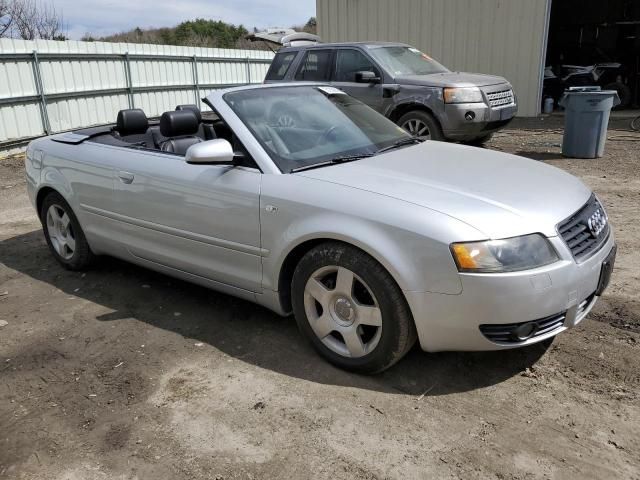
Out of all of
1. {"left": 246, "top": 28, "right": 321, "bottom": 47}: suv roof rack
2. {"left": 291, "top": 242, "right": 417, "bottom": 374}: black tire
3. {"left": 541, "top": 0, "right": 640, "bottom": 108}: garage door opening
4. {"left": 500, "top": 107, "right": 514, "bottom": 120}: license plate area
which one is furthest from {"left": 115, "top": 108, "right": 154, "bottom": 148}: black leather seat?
{"left": 541, "top": 0, "right": 640, "bottom": 108}: garage door opening

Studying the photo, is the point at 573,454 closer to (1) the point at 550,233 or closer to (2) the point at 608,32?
(1) the point at 550,233

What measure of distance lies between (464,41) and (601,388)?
13.4m

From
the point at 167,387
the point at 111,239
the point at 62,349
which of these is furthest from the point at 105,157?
the point at 167,387

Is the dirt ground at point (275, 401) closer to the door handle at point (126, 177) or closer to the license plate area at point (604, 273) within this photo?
the license plate area at point (604, 273)

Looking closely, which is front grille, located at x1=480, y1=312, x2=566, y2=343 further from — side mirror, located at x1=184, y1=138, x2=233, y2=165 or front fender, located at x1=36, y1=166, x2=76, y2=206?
front fender, located at x1=36, y1=166, x2=76, y2=206

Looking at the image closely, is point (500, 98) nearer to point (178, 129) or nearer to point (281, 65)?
point (281, 65)

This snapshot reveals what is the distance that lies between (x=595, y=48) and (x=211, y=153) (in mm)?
17804

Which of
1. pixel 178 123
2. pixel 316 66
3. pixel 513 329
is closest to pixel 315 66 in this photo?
pixel 316 66

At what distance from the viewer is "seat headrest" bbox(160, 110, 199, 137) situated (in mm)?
4277

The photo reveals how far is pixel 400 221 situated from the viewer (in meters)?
2.76

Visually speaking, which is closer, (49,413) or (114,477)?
(114,477)

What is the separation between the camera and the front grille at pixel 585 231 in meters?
2.81

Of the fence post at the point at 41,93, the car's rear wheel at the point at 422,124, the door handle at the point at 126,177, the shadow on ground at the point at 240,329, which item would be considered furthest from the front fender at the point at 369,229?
the fence post at the point at 41,93

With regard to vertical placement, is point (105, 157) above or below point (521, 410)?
above
